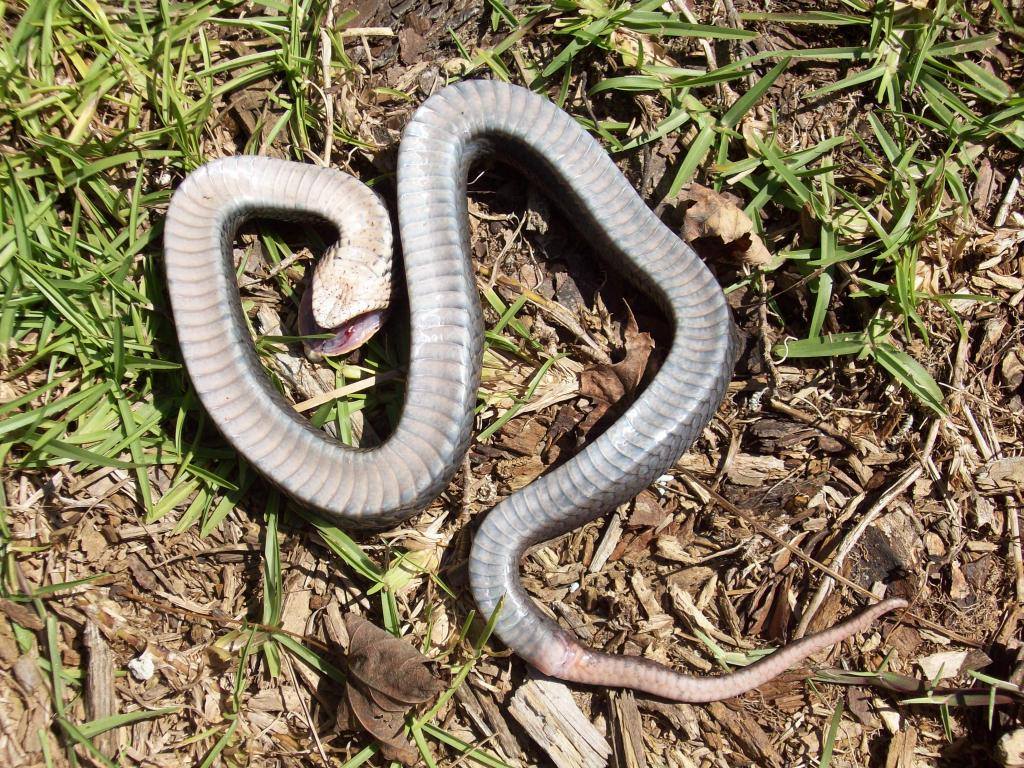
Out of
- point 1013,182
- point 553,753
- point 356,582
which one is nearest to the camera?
point 553,753

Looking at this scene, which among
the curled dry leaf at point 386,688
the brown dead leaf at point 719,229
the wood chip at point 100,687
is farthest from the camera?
the brown dead leaf at point 719,229

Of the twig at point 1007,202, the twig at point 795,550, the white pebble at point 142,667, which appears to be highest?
the twig at point 1007,202

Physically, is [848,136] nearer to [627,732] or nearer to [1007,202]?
[1007,202]

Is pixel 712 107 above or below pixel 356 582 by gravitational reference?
above

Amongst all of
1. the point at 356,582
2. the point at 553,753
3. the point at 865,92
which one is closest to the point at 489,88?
the point at 865,92

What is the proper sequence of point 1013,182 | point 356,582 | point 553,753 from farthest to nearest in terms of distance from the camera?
point 1013,182, point 356,582, point 553,753

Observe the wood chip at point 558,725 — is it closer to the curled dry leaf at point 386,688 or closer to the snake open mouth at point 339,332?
the curled dry leaf at point 386,688

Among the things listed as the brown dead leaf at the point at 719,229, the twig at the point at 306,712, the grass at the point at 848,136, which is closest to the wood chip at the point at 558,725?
the twig at the point at 306,712

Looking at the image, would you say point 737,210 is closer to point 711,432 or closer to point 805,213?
point 805,213
